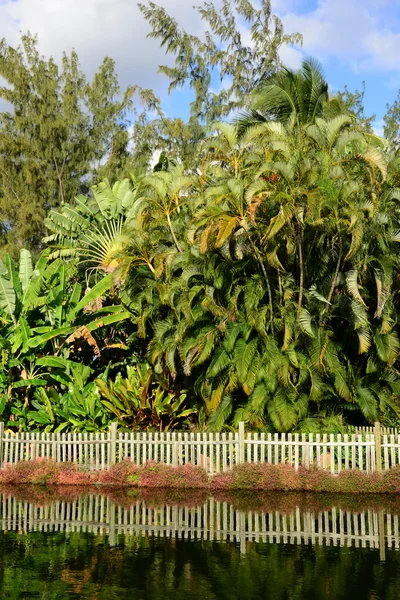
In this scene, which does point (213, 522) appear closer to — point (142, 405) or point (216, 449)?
point (216, 449)

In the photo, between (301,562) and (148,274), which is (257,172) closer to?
(148,274)

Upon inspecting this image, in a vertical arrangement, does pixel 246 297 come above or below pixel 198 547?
above

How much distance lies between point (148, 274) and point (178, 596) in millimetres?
13210

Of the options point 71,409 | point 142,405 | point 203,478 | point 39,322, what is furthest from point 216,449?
point 39,322

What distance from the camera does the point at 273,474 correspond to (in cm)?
1578

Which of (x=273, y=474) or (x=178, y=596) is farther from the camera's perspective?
(x=273, y=474)

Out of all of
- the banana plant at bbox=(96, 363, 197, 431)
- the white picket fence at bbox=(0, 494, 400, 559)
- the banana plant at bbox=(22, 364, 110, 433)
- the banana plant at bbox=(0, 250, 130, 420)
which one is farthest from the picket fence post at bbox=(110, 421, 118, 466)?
the banana plant at bbox=(0, 250, 130, 420)

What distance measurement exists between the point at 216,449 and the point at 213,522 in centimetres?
441

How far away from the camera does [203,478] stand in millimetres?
16297

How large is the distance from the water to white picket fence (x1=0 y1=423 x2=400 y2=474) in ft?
4.72

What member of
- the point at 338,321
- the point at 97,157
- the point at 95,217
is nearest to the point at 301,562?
the point at 338,321

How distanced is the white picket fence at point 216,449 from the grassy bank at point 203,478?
0.32m

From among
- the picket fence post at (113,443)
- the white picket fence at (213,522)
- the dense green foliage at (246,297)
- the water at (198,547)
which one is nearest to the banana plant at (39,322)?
the dense green foliage at (246,297)

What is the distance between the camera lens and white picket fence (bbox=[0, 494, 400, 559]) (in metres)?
11.0
